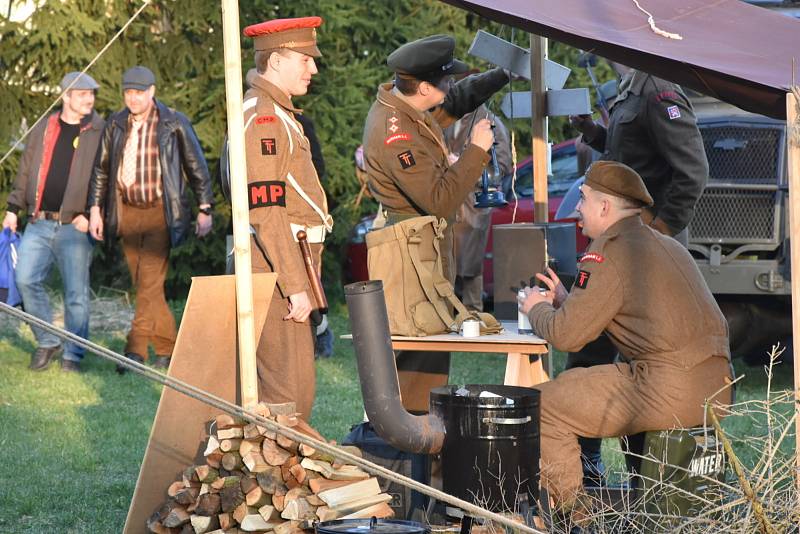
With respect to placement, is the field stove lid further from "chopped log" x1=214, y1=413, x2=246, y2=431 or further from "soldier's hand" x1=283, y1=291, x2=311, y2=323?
"soldier's hand" x1=283, y1=291, x2=311, y2=323

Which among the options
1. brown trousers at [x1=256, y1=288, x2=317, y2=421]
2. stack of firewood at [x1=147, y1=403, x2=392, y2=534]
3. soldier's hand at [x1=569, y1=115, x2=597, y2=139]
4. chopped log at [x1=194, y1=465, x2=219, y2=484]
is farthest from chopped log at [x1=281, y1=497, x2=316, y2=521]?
soldier's hand at [x1=569, y1=115, x2=597, y2=139]

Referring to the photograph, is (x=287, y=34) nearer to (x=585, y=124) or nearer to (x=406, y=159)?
(x=406, y=159)

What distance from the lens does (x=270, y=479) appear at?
15.8 feet

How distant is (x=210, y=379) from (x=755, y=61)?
2.32 metres

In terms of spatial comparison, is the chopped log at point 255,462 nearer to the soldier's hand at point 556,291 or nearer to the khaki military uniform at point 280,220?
the khaki military uniform at point 280,220

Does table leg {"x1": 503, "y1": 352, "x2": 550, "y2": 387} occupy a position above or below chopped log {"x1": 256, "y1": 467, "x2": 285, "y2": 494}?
above

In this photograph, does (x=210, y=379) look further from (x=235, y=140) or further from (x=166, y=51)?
(x=166, y=51)

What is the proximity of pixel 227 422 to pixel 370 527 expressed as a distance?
817 millimetres

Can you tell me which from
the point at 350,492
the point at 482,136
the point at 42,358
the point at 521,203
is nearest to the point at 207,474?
the point at 350,492

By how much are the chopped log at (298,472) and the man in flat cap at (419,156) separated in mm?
1657

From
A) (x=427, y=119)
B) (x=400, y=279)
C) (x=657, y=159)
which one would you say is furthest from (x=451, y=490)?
(x=657, y=159)

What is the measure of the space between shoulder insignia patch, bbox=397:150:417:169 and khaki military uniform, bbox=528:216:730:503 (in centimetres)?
122

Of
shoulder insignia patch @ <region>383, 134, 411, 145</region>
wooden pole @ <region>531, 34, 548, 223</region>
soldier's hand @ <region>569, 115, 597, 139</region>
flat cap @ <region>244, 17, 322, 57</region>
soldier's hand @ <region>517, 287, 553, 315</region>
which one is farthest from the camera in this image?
soldier's hand @ <region>569, 115, 597, 139</region>

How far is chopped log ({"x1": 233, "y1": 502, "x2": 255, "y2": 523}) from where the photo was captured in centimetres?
476
